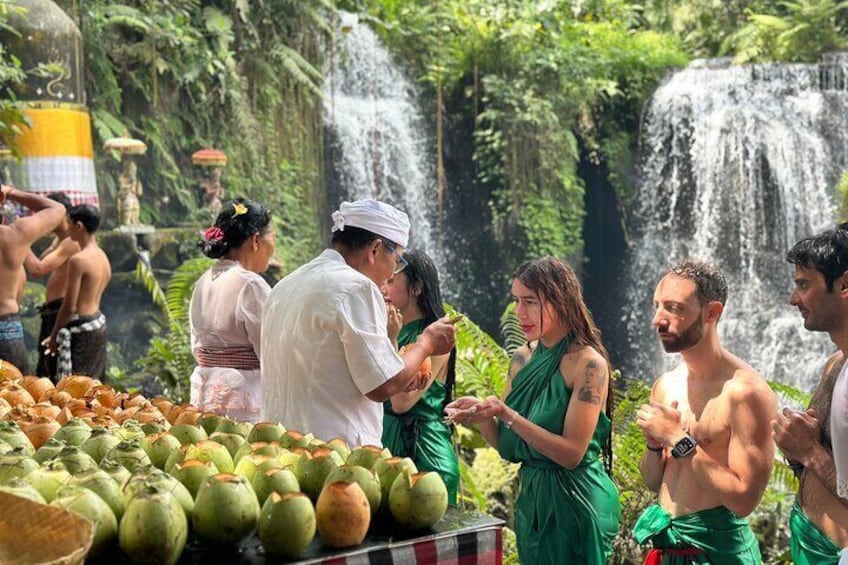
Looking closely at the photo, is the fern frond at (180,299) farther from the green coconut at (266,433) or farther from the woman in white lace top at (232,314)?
the green coconut at (266,433)

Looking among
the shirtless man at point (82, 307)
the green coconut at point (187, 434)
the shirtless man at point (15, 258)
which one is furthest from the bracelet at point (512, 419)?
the shirtless man at point (82, 307)

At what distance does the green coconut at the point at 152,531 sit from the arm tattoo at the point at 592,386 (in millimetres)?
1820

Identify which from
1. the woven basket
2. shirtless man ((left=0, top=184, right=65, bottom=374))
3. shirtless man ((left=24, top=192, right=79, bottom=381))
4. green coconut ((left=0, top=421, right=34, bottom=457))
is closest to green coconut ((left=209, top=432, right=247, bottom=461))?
green coconut ((left=0, top=421, right=34, bottom=457))

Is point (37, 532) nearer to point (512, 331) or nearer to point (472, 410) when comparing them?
point (472, 410)

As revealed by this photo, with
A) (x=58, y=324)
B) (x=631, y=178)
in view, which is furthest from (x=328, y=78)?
(x=58, y=324)

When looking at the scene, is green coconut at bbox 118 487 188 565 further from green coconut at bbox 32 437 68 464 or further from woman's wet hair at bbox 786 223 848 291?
woman's wet hair at bbox 786 223 848 291

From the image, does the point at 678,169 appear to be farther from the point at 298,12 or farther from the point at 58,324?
the point at 58,324

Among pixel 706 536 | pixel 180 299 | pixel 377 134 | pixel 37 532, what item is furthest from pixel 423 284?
pixel 377 134

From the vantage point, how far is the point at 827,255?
10.00 feet

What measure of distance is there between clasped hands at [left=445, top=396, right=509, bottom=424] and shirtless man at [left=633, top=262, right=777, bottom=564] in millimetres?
476

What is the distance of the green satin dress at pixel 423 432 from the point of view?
14.6 ft

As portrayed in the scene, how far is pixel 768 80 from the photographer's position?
16391 mm

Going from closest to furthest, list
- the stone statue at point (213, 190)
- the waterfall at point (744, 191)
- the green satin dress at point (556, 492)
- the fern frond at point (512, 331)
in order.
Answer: the green satin dress at point (556, 492) < the fern frond at point (512, 331) < the stone statue at point (213, 190) < the waterfall at point (744, 191)

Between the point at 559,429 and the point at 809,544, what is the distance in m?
0.94
